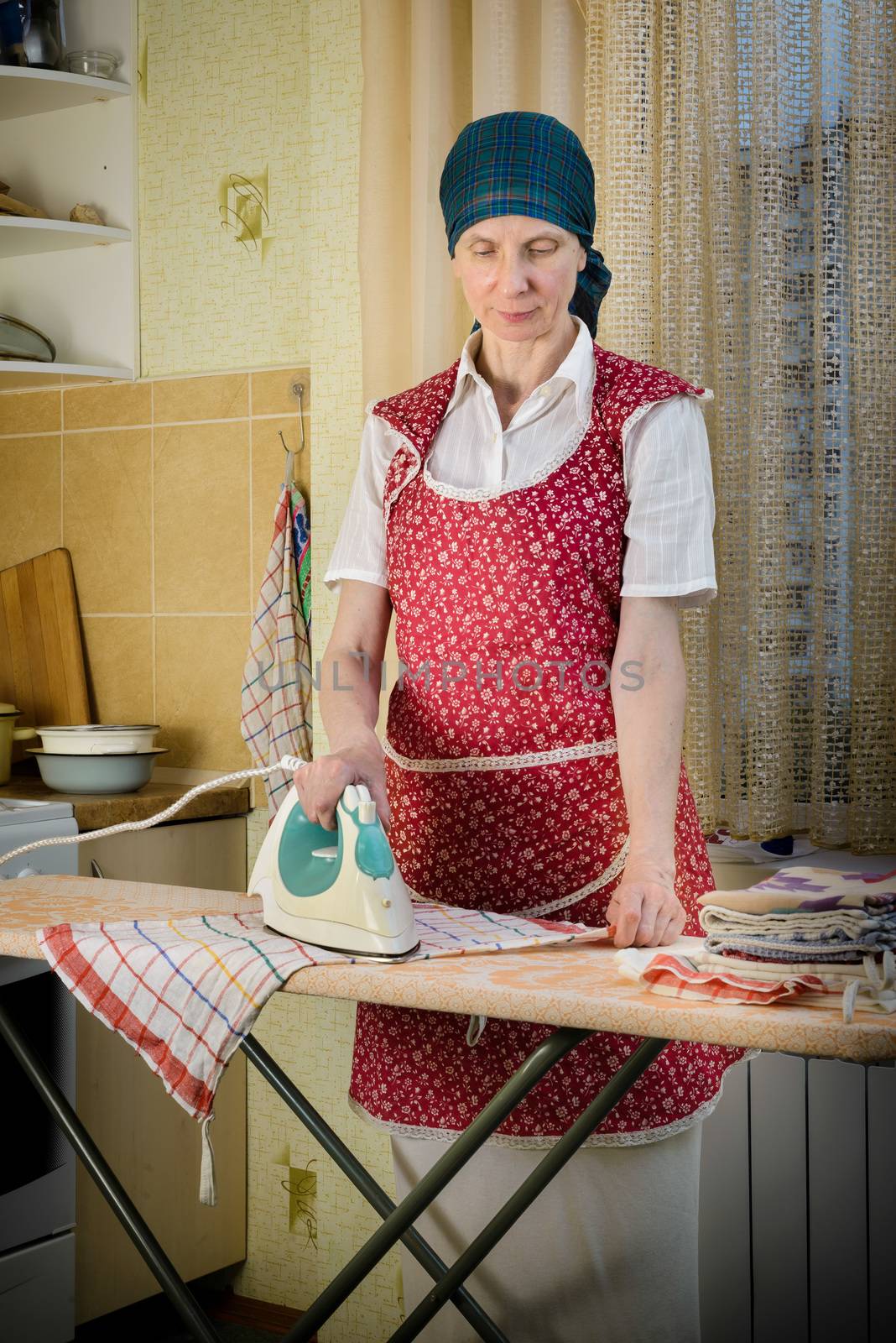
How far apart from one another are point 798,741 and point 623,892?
72 cm

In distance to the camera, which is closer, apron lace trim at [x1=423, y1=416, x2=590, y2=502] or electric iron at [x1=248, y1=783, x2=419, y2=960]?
electric iron at [x1=248, y1=783, x2=419, y2=960]

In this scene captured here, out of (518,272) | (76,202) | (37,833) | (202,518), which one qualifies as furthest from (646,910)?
(76,202)

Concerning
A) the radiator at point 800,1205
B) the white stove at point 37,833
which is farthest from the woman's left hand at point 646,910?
the white stove at point 37,833

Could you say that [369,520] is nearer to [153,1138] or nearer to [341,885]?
[341,885]

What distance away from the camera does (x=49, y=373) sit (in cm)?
266

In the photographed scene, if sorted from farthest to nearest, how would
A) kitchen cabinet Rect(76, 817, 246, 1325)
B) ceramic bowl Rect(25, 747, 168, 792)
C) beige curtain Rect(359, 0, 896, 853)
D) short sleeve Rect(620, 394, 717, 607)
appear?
ceramic bowl Rect(25, 747, 168, 792) < kitchen cabinet Rect(76, 817, 246, 1325) < beige curtain Rect(359, 0, 896, 853) < short sleeve Rect(620, 394, 717, 607)

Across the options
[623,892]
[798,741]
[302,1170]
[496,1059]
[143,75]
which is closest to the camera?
[623,892]

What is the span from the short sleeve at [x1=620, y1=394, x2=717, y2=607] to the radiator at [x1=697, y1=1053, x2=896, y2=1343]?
0.96 m

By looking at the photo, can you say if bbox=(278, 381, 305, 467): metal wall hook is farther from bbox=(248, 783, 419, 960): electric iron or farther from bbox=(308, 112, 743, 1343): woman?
bbox=(248, 783, 419, 960): electric iron

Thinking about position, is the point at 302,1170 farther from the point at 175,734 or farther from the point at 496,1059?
the point at 496,1059

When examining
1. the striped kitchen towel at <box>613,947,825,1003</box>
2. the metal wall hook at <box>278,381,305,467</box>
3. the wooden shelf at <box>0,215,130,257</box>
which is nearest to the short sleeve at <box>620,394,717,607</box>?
the striped kitchen towel at <box>613,947,825,1003</box>

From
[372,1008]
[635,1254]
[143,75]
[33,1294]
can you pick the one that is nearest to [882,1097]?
[635,1254]

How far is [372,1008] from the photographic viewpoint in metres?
1.48

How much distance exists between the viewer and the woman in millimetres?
1354
